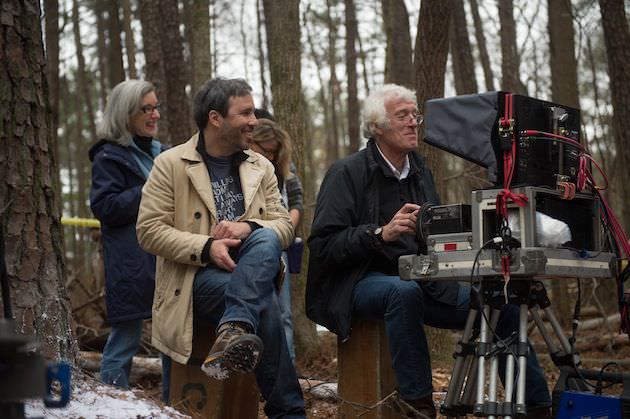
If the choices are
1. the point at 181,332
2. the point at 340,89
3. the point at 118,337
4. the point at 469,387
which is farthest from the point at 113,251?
the point at 340,89

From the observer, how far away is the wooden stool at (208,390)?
4.79 metres

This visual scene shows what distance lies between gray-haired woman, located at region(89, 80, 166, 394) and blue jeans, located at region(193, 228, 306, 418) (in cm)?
112

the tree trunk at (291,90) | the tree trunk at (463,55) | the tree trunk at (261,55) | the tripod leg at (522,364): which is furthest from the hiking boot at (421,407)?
the tree trunk at (261,55)

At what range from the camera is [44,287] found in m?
4.11

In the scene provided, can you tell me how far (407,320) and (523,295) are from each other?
2.18 feet

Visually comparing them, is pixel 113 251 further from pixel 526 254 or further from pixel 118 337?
pixel 526 254

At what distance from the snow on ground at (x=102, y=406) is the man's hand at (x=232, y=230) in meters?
0.94

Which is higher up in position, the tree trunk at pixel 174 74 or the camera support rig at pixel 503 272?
the tree trunk at pixel 174 74

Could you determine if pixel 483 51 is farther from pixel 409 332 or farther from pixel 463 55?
pixel 409 332

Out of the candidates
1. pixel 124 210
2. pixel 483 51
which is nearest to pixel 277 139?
pixel 124 210

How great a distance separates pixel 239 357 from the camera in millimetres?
3941

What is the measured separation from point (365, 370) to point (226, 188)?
4.27 feet

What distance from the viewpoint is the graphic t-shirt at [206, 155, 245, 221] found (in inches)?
193

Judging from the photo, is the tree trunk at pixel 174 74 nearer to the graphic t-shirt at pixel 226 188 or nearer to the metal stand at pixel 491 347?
the graphic t-shirt at pixel 226 188
